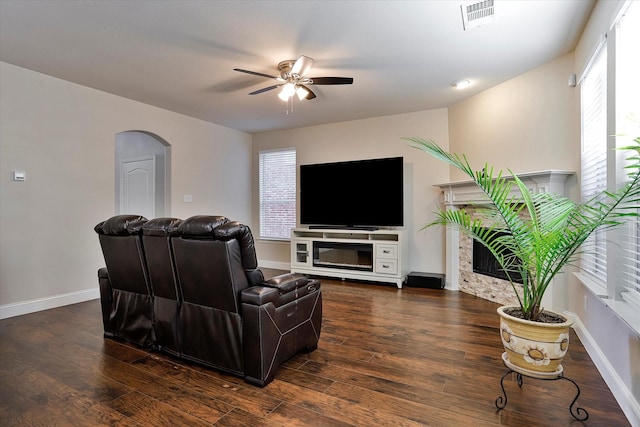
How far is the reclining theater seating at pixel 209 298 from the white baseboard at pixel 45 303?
1700mm

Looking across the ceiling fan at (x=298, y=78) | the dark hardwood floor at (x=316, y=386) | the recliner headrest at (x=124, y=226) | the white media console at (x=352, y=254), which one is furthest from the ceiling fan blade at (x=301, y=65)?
the white media console at (x=352, y=254)

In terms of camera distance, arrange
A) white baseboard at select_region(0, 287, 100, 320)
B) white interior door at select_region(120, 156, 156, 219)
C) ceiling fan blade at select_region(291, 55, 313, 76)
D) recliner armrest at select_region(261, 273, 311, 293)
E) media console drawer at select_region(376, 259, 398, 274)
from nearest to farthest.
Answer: recliner armrest at select_region(261, 273, 311, 293) < ceiling fan blade at select_region(291, 55, 313, 76) < white baseboard at select_region(0, 287, 100, 320) < media console drawer at select_region(376, 259, 398, 274) < white interior door at select_region(120, 156, 156, 219)

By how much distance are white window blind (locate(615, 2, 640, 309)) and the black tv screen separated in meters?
3.07

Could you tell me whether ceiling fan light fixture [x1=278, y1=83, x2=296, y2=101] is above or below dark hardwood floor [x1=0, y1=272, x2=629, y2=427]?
above

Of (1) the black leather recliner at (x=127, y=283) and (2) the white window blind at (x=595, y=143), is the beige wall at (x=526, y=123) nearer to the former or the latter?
(2) the white window blind at (x=595, y=143)

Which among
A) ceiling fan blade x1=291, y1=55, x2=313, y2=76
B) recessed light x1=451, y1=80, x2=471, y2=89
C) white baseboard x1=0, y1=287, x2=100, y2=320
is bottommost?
white baseboard x1=0, y1=287, x2=100, y2=320

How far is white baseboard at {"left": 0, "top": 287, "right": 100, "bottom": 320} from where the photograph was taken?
349 cm

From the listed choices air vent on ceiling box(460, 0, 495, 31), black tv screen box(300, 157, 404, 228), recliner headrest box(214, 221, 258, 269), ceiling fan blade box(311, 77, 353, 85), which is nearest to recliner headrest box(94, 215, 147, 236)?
recliner headrest box(214, 221, 258, 269)

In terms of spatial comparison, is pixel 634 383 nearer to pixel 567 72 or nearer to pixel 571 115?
pixel 571 115

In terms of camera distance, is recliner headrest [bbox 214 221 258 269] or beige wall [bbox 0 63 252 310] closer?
recliner headrest [bbox 214 221 258 269]

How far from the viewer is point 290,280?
7.67 feet

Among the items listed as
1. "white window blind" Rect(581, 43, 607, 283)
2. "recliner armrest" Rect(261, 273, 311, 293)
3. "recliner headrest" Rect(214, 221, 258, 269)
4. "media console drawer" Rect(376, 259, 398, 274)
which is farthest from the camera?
"media console drawer" Rect(376, 259, 398, 274)

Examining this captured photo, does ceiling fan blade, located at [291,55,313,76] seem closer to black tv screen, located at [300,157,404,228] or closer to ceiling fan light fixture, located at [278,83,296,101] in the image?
ceiling fan light fixture, located at [278,83,296,101]

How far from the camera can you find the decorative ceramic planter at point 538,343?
170 cm
